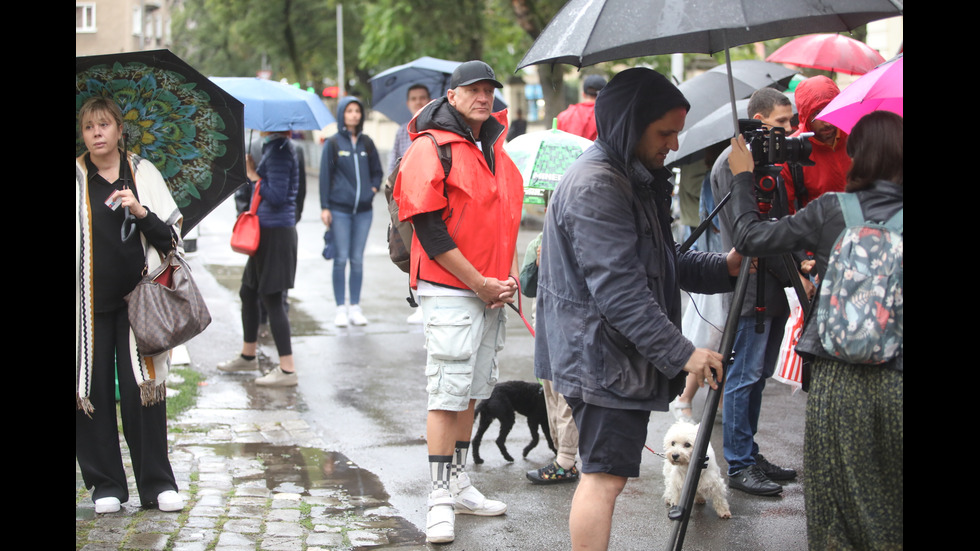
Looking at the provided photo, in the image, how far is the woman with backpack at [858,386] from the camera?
3.04m

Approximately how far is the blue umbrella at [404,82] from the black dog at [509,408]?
17.5 feet

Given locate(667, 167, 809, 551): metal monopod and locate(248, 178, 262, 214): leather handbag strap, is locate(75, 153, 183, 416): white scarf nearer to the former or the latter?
locate(667, 167, 809, 551): metal monopod

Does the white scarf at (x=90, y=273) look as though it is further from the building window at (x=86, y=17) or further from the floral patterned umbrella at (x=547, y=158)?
the building window at (x=86, y=17)

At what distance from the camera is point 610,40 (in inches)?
132

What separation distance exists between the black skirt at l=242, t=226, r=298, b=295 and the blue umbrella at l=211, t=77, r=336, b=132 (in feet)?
2.66

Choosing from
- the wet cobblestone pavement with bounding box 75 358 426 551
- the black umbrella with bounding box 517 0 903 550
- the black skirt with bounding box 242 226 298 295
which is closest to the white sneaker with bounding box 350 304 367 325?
the black skirt with bounding box 242 226 298 295

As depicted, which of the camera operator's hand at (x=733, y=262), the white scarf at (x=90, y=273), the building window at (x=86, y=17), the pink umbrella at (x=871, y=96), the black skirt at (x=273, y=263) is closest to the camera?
the camera operator's hand at (x=733, y=262)

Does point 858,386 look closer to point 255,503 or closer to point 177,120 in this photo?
point 255,503

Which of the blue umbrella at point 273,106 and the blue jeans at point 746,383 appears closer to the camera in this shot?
A: the blue jeans at point 746,383

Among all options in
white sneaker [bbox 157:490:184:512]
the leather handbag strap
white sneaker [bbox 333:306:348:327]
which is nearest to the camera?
white sneaker [bbox 157:490:184:512]

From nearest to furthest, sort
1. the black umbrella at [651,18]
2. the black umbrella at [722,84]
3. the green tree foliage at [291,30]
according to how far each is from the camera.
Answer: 1. the black umbrella at [651,18]
2. the black umbrella at [722,84]
3. the green tree foliage at [291,30]

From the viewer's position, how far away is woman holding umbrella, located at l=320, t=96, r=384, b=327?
Answer: 962 cm

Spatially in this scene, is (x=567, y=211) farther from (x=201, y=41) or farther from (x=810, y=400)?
(x=201, y=41)

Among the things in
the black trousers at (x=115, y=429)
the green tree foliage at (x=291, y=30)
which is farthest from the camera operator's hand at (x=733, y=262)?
the green tree foliage at (x=291, y=30)
